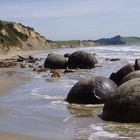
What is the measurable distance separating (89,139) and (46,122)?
6.59 ft

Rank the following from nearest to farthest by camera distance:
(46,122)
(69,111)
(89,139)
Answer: (89,139) < (46,122) < (69,111)

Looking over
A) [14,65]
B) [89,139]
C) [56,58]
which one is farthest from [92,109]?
[14,65]

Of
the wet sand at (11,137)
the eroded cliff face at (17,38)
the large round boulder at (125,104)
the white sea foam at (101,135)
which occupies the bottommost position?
the white sea foam at (101,135)

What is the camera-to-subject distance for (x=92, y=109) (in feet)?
41.0

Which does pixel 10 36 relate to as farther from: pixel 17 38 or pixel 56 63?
pixel 56 63

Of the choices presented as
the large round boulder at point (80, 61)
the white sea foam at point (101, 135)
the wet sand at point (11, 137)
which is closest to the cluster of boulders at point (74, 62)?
the large round boulder at point (80, 61)

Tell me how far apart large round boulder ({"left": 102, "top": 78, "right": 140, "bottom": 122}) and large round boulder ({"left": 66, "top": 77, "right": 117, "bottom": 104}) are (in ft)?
7.53

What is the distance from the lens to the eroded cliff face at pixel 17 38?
6695 centimetres

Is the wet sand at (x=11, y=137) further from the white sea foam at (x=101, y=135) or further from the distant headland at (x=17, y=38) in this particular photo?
the distant headland at (x=17, y=38)

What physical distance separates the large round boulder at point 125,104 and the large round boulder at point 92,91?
90.4 inches

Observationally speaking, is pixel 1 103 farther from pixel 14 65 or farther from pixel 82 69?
pixel 14 65

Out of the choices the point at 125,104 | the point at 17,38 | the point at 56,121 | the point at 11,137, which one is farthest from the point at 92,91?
the point at 17,38

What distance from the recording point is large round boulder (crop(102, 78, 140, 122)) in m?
10.4

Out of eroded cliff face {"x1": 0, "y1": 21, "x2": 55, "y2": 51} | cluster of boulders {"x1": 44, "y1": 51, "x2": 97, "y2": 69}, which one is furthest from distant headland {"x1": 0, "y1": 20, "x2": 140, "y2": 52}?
cluster of boulders {"x1": 44, "y1": 51, "x2": 97, "y2": 69}
